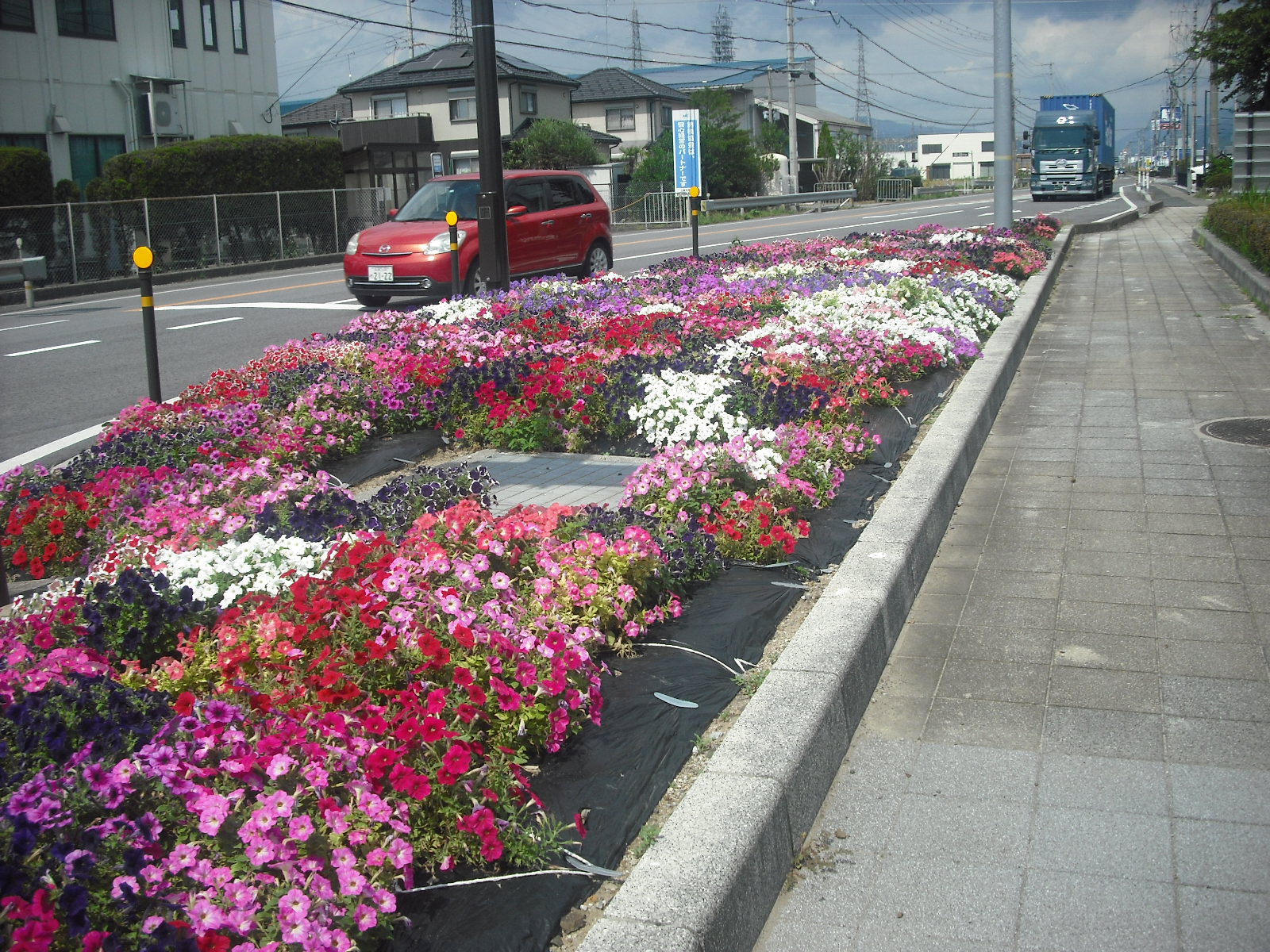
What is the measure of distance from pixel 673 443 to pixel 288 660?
3.48 m

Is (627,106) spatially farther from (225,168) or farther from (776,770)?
(776,770)

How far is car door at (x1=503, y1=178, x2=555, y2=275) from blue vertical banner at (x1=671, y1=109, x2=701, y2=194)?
61.8ft

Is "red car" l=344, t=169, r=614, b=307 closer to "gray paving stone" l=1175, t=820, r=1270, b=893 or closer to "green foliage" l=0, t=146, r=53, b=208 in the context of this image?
"green foliage" l=0, t=146, r=53, b=208

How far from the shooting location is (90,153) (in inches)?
1116

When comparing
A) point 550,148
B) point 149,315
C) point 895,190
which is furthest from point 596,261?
point 895,190

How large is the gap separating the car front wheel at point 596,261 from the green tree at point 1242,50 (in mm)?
25139

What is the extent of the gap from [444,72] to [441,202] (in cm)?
3964

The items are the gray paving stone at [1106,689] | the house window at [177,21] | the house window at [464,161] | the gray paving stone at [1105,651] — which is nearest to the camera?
the gray paving stone at [1106,689]

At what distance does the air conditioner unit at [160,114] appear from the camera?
28.6 metres

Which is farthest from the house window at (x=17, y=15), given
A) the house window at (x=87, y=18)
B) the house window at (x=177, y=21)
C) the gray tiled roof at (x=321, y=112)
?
the gray tiled roof at (x=321, y=112)

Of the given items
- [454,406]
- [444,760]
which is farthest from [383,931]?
[454,406]

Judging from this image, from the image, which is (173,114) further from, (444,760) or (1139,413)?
(444,760)

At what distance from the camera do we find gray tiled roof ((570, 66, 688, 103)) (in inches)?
2488

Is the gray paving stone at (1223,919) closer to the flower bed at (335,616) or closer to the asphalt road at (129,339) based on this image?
the flower bed at (335,616)
